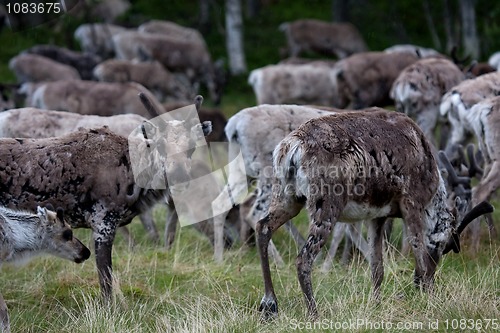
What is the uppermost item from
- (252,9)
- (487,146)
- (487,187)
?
(487,146)

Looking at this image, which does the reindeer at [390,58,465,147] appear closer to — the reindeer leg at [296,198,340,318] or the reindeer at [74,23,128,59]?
the reindeer leg at [296,198,340,318]

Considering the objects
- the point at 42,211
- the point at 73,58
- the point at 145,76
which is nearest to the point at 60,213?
the point at 42,211

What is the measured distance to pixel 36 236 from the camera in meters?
7.26

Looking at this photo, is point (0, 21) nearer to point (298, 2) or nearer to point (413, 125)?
point (298, 2)

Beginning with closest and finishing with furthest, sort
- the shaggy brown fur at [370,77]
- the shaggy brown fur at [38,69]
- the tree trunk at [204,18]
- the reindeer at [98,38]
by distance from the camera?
the shaggy brown fur at [370,77], the shaggy brown fur at [38,69], the reindeer at [98,38], the tree trunk at [204,18]

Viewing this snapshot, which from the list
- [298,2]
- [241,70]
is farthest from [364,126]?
[298,2]

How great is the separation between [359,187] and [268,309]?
114 cm

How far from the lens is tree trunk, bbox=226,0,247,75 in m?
22.6

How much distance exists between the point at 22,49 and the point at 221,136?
1110cm

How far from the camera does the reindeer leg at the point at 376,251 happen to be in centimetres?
741

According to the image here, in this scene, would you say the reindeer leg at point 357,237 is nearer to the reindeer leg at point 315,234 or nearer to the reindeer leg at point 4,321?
the reindeer leg at point 315,234

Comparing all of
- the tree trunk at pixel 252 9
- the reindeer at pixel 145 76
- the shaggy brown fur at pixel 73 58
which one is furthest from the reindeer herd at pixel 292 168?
the tree trunk at pixel 252 9

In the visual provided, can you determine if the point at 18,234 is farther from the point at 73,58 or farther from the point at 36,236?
the point at 73,58

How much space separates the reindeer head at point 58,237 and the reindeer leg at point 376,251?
2.28 meters
